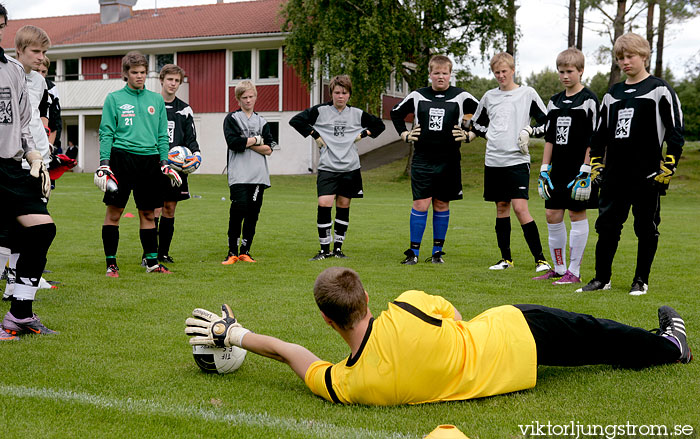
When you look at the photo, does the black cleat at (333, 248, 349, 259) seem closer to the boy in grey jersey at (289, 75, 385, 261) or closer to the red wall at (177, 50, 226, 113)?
the boy in grey jersey at (289, 75, 385, 261)

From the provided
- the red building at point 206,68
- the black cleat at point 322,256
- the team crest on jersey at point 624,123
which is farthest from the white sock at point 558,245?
the red building at point 206,68

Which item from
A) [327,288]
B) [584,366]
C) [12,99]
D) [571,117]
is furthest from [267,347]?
[571,117]

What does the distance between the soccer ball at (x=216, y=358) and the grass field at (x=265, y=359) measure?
0.07 meters

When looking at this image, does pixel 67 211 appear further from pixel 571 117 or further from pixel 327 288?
pixel 327 288

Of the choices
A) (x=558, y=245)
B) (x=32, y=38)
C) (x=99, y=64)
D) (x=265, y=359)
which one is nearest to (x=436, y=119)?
(x=558, y=245)

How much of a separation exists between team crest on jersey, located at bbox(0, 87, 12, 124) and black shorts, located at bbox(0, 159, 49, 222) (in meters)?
0.28

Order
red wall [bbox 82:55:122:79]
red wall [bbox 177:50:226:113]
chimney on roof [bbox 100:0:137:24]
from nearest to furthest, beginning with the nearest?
red wall [bbox 177:50:226:113] < red wall [bbox 82:55:122:79] < chimney on roof [bbox 100:0:137:24]

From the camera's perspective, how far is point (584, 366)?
13.7 feet

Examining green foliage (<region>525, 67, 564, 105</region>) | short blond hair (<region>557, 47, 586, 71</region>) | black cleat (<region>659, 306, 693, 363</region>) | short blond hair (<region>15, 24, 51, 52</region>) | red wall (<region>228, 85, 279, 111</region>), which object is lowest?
black cleat (<region>659, 306, 693, 363</region>)

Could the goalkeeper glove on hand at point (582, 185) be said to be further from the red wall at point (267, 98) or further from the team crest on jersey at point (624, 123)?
the red wall at point (267, 98)

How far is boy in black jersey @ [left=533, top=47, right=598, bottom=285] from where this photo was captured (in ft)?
23.6

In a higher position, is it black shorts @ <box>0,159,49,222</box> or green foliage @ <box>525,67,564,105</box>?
green foliage @ <box>525,67,564,105</box>

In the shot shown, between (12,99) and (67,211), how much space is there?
12.1m

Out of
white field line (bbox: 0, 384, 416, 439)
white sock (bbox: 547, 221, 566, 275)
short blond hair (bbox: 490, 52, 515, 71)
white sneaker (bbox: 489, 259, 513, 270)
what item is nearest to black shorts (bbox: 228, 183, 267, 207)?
white sneaker (bbox: 489, 259, 513, 270)
